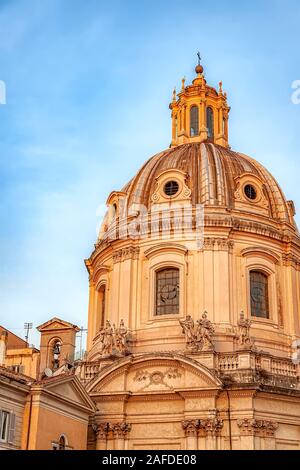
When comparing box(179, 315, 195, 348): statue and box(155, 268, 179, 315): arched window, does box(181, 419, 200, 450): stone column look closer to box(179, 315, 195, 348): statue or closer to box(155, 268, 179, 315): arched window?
box(179, 315, 195, 348): statue

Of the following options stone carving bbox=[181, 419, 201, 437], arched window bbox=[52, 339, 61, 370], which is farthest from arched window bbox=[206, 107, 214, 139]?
stone carving bbox=[181, 419, 201, 437]

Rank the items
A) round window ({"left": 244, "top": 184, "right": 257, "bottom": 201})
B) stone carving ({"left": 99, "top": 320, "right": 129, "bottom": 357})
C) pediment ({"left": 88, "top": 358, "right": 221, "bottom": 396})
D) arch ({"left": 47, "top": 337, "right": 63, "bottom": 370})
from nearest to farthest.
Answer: pediment ({"left": 88, "top": 358, "right": 221, "bottom": 396}), stone carving ({"left": 99, "top": 320, "right": 129, "bottom": 357}), round window ({"left": 244, "top": 184, "right": 257, "bottom": 201}), arch ({"left": 47, "top": 337, "right": 63, "bottom": 370})

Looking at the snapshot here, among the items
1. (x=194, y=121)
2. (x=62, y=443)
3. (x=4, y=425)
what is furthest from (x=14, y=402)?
(x=194, y=121)

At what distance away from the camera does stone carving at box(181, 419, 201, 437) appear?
37125 mm

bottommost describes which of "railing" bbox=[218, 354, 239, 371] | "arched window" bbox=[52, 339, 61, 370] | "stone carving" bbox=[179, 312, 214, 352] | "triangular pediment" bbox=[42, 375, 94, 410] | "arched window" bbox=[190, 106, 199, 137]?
"triangular pediment" bbox=[42, 375, 94, 410]

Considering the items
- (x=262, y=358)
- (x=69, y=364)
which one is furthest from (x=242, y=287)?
(x=69, y=364)

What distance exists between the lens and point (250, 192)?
47031 millimetres

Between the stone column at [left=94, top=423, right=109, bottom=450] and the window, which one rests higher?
the stone column at [left=94, top=423, right=109, bottom=450]

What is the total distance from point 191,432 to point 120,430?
3.69m

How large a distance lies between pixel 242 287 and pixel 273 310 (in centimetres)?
225

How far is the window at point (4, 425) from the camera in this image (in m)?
30.4

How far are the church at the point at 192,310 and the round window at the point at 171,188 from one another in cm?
6

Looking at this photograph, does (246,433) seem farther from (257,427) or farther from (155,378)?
(155,378)

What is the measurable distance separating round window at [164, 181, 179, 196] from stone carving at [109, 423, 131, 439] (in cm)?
1444
